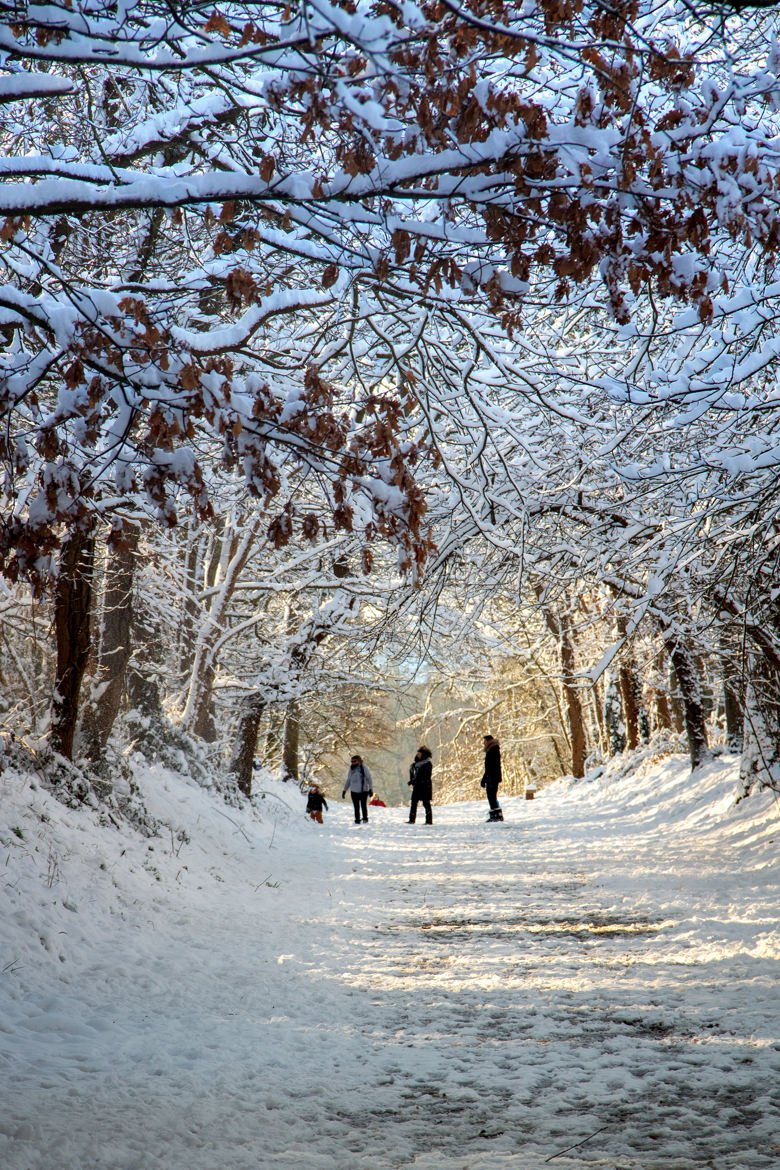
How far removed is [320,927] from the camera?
734cm

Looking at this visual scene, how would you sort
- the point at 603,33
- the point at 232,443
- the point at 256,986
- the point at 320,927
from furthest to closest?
the point at 320,927
the point at 256,986
the point at 232,443
the point at 603,33

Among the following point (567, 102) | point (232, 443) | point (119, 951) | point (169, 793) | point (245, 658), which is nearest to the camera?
point (232, 443)

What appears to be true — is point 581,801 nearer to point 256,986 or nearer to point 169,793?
point 169,793

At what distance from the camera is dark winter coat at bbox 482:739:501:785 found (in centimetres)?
1862

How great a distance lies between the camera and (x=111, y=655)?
9.35 metres

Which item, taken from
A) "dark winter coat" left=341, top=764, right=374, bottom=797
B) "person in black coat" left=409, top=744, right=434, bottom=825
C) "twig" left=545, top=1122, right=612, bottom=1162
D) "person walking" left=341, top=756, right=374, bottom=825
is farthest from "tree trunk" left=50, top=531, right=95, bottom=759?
"person in black coat" left=409, top=744, right=434, bottom=825

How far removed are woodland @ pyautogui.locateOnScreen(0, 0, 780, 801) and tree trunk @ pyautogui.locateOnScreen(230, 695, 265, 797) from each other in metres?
5.94

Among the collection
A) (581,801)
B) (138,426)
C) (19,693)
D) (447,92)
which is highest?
(447,92)

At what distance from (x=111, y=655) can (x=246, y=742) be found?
7001 millimetres

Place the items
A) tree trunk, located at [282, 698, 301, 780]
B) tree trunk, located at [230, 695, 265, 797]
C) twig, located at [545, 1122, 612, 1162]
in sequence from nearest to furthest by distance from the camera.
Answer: twig, located at [545, 1122, 612, 1162] < tree trunk, located at [230, 695, 265, 797] < tree trunk, located at [282, 698, 301, 780]

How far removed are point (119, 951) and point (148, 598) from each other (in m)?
9.06

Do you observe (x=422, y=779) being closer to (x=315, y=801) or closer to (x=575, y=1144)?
(x=315, y=801)

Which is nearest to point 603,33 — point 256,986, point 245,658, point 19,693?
point 256,986

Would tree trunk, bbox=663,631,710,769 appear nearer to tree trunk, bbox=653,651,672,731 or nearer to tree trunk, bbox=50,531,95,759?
tree trunk, bbox=653,651,672,731
